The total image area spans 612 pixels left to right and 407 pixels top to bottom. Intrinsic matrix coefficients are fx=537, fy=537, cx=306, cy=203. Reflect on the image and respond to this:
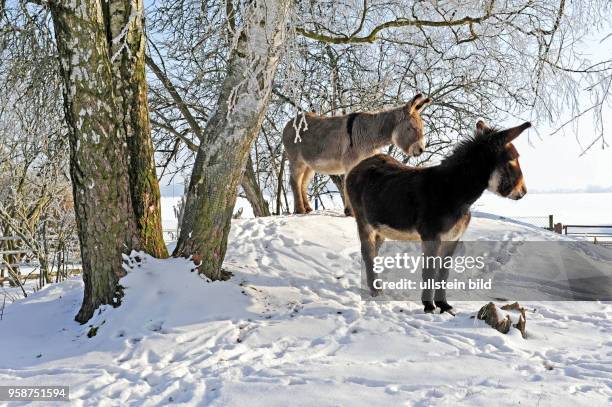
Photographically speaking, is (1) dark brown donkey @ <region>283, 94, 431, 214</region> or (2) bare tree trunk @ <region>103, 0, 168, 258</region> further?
(1) dark brown donkey @ <region>283, 94, 431, 214</region>

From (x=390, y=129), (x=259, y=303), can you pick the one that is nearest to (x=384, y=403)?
(x=259, y=303)

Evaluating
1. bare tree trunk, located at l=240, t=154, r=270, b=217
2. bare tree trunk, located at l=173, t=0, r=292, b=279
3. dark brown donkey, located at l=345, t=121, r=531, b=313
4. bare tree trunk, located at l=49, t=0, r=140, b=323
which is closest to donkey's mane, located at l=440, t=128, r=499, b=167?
dark brown donkey, located at l=345, t=121, r=531, b=313

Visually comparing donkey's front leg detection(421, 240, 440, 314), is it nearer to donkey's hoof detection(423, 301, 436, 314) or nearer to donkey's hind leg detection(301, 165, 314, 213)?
donkey's hoof detection(423, 301, 436, 314)

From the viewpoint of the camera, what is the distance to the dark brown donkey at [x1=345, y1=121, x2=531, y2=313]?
5215 millimetres

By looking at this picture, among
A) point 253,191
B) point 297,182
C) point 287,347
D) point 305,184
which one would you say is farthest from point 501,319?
point 253,191

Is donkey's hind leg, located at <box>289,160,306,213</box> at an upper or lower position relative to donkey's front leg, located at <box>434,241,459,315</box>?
upper

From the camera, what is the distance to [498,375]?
374cm

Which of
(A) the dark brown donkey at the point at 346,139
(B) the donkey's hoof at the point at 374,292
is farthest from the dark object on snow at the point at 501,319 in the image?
(A) the dark brown donkey at the point at 346,139

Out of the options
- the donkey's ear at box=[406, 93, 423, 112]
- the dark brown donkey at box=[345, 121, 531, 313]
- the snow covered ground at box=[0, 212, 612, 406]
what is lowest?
the snow covered ground at box=[0, 212, 612, 406]

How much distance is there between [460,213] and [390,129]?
3240mm

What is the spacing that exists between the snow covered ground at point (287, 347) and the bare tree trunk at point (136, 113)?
0.44 metres

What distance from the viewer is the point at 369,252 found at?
19.8 ft

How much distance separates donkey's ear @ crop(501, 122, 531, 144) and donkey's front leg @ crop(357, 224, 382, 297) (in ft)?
5.65

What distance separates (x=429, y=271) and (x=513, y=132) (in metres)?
1.58
